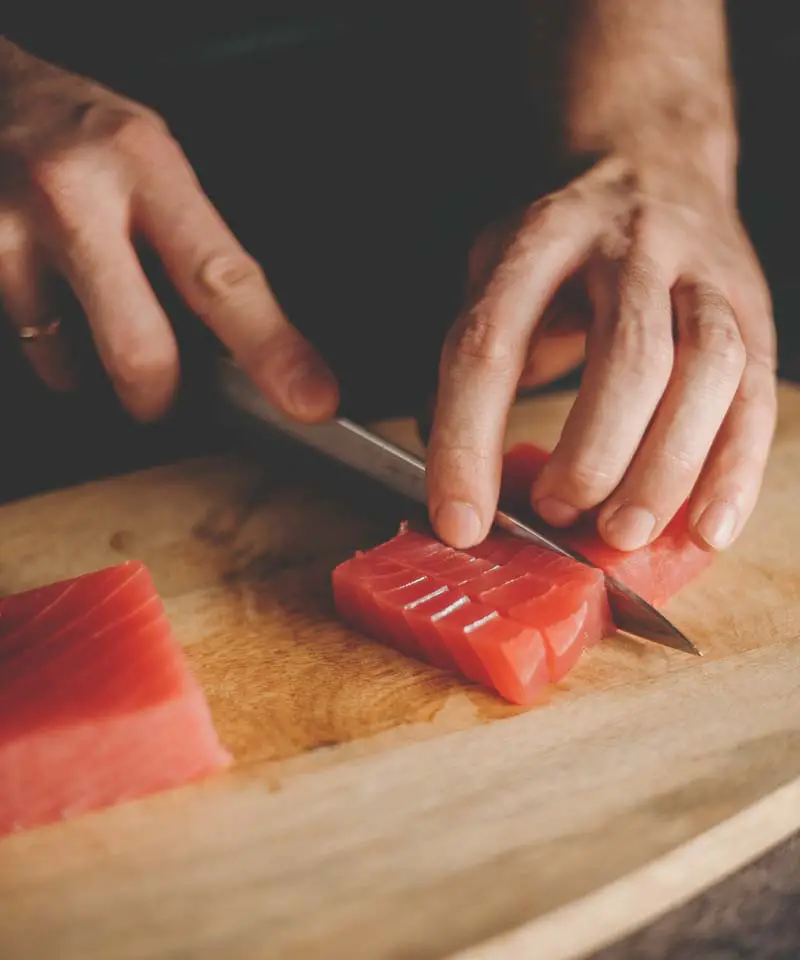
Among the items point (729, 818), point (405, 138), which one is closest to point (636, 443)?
point (729, 818)

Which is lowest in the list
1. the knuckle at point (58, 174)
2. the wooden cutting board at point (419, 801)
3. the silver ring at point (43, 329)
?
the wooden cutting board at point (419, 801)

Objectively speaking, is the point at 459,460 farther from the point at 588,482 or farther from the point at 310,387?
the point at 310,387

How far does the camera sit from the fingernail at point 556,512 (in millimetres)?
2016

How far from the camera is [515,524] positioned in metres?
2.08


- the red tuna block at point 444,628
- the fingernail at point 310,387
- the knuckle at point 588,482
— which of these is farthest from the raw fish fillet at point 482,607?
the fingernail at point 310,387

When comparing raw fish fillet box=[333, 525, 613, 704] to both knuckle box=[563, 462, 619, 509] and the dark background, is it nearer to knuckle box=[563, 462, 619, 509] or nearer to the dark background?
knuckle box=[563, 462, 619, 509]

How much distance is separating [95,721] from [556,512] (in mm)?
938

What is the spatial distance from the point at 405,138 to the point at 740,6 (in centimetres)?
136

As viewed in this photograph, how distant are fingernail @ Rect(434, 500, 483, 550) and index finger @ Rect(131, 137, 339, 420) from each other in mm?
337

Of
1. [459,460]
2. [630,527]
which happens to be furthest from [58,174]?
[630,527]

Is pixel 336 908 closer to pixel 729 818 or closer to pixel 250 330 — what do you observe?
pixel 729 818

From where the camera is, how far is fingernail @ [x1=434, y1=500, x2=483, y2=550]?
1927 millimetres

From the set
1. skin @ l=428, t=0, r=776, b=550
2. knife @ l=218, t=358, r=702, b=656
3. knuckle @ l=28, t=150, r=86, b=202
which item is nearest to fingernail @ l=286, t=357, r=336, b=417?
knife @ l=218, t=358, r=702, b=656

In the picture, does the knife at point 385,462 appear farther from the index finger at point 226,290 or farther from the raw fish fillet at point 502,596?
the index finger at point 226,290
